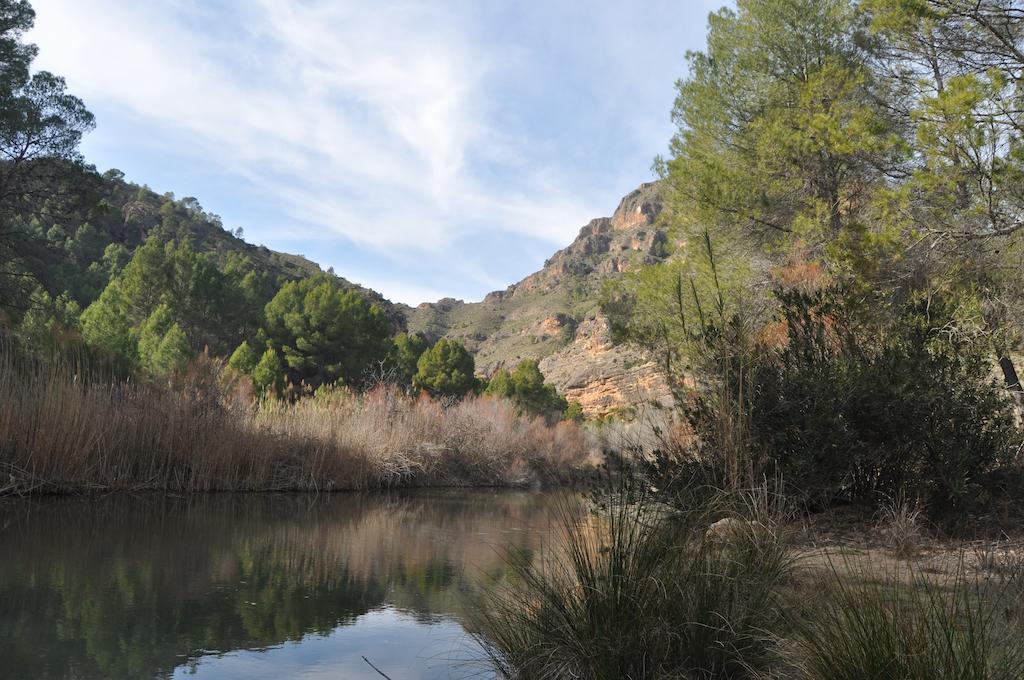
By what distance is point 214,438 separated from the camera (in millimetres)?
12148

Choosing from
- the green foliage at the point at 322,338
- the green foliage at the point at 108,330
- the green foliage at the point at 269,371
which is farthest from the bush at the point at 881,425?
the green foliage at the point at 322,338

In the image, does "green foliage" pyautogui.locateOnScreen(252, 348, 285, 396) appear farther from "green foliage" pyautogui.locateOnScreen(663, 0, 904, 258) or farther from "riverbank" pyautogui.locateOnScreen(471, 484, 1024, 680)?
"riverbank" pyautogui.locateOnScreen(471, 484, 1024, 680)

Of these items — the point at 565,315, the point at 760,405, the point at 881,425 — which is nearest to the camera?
the point at 760,405

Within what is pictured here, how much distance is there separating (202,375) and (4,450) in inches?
156

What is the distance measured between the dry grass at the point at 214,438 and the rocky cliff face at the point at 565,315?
23019 millimetres

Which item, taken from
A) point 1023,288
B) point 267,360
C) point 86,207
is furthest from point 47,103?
point 1023,288

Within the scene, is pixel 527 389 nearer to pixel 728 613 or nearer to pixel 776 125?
pixel 776 125

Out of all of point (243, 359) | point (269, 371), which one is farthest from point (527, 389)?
point (243, 359)

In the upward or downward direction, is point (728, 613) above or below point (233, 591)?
above

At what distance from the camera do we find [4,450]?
9703mm

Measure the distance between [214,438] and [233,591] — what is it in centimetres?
737

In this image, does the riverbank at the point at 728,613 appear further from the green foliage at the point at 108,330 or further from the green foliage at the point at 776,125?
the green foliage at the point at 108,330

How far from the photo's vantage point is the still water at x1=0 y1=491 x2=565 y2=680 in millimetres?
3803

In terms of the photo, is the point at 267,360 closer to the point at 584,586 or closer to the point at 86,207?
the point at 86,207
